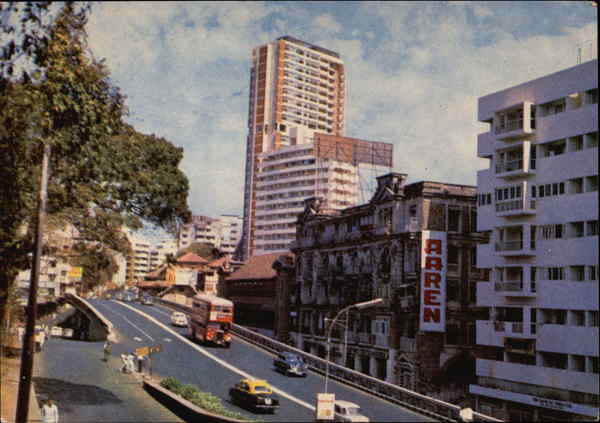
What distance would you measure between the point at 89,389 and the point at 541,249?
28.2 metres

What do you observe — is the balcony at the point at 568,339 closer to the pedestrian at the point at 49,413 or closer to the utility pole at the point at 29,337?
the pedestrian at the point at 49,413

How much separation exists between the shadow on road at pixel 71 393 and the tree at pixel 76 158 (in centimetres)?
513

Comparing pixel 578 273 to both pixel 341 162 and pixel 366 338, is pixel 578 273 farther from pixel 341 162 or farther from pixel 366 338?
pixel 341 162

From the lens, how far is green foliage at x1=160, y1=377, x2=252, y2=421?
120ft

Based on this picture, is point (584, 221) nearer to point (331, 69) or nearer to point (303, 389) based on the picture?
point (303, 389)

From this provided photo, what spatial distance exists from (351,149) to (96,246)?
72.0m

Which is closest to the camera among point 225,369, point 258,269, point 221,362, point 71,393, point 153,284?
point 71,393

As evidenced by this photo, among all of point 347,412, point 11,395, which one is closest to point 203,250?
point 11,395

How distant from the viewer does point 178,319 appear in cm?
5144

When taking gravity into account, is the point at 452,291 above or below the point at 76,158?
below

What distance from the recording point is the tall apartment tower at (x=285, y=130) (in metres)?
147

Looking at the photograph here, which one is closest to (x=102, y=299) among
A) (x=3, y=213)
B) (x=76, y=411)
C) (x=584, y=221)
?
(x=76, y=411)

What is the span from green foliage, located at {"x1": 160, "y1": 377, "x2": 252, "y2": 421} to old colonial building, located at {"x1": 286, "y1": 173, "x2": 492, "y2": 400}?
15.4m

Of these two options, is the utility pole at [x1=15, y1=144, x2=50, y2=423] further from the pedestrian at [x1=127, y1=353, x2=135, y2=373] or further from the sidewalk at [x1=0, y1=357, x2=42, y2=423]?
the pedestrian at [x1=127, y1=353, x2=135, y2=373]
